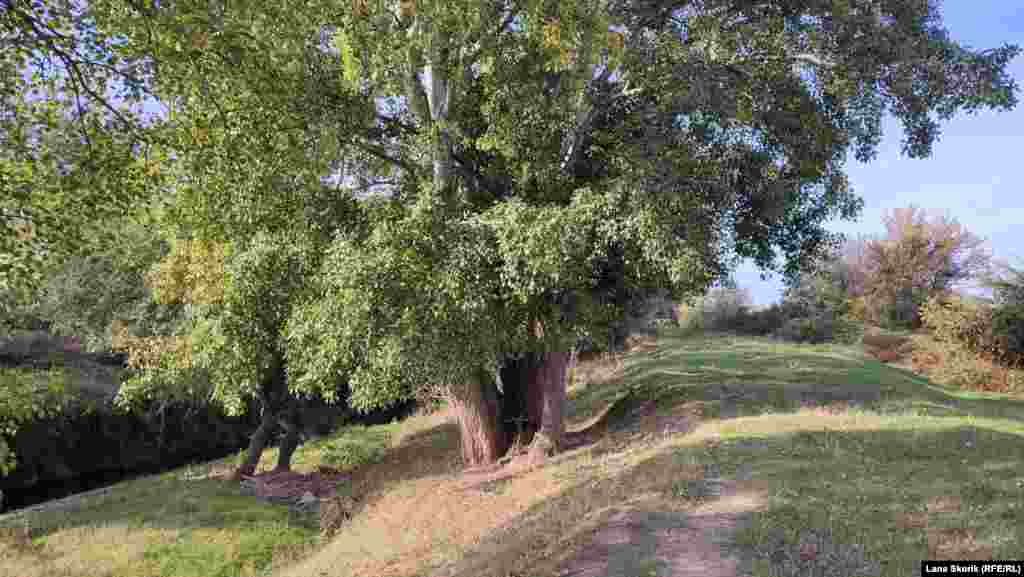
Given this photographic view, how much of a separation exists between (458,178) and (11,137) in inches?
324

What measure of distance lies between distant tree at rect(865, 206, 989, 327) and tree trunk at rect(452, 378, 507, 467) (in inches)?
1329

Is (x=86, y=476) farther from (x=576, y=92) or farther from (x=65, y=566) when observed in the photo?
(x=576, y=92)

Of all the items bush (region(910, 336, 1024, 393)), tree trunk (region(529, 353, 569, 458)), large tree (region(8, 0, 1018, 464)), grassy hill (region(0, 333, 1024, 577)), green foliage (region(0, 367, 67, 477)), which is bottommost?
bush (region(910, 336, 1024, 393))

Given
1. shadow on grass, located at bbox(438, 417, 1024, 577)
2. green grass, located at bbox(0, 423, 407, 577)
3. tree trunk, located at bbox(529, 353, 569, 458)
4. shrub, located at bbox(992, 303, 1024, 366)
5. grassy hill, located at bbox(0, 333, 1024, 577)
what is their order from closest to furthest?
shadow on grass, located at bbox(438, 417, 1024, 577)
grassy hill, located at bbox(0, 333, 1024, 577)
green grass, located at bbox(0, 423, 407, 577)
tree trunk, located at bbox(529, 353, 569, 458)
shrub, located at bbox(992, 303, 1024, 366)

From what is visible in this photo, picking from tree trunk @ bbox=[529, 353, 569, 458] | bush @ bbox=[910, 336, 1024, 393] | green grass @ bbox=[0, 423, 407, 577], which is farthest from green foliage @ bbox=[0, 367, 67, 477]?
bush @ bbox=[910, 336, 1024, 393]

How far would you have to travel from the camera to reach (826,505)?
815cm

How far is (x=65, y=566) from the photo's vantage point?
41.4 feet

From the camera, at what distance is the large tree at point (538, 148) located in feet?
38.6

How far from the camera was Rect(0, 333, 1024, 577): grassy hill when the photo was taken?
7.15 m

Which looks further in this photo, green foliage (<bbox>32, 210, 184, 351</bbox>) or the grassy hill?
green foliage (<bbox>32, 210, 184, 351</bbox>)

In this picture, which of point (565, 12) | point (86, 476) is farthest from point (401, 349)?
point (86, 476)

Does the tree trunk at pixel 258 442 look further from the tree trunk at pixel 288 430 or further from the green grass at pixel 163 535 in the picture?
the green grass at pixel 163 535

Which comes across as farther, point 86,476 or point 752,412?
point 86,476

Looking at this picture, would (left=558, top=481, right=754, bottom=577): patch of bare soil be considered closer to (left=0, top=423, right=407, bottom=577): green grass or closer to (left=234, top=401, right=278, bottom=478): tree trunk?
(left=0, top=423, right=407, bottom=577): green grass
